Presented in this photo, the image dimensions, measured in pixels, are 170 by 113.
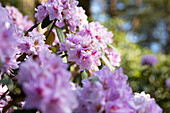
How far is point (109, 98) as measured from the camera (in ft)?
2.03

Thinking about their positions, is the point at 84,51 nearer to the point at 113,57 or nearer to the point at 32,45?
the point at 32,45

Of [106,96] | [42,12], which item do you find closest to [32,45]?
[42,12]

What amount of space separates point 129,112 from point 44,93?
0.28 metres

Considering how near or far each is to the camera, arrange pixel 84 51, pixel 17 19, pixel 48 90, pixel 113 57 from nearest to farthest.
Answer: pixel 48 90
pixel 84 51
pixel 113 57
pixel 17 19

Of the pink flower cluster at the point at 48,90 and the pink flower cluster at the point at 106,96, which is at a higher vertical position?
the pink flower cluster at the point at 106,96

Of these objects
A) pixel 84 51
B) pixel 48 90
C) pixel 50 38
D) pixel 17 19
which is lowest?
pixel 48 90

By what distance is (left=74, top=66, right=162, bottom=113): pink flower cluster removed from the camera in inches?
23.5

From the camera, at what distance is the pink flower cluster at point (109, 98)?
0.60m

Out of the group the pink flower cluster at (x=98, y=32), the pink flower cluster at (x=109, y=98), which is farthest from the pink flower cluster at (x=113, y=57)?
the pink flower cluster at (x=109, y=98)

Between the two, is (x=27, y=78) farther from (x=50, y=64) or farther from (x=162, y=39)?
(x=162, y=39)

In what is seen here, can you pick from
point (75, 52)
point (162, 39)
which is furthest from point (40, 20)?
point (162, 39)

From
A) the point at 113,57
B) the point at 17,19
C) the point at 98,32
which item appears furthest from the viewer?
the point at 17,19

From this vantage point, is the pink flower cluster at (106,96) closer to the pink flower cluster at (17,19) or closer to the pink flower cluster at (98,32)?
the pink flower cluster at (98,32)

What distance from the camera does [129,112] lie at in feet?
2.07
